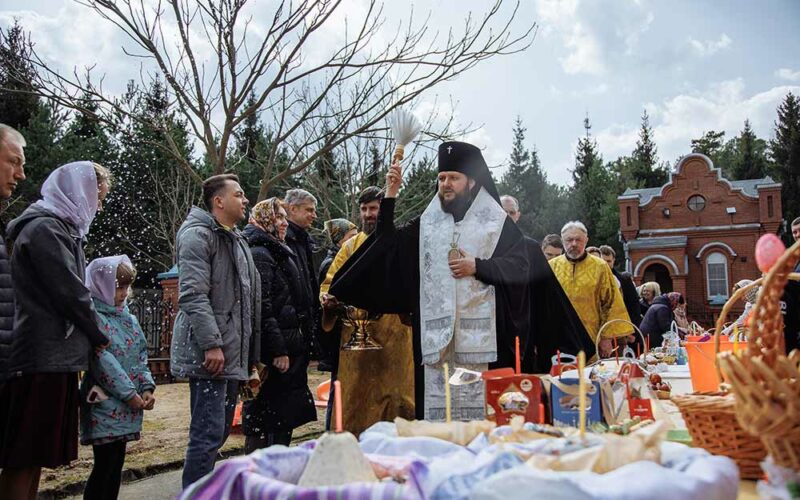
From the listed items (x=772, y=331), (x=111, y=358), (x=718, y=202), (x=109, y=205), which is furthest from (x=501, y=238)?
(x=718, y=202)

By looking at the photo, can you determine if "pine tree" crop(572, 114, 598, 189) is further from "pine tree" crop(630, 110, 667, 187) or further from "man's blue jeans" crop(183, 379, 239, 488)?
"man's blue jeans" crop(183, 379, 239, 488)

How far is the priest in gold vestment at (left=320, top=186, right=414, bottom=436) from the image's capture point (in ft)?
17.1

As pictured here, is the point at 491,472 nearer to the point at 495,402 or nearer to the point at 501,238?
the point at 495,402

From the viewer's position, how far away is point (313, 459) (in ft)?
4.85

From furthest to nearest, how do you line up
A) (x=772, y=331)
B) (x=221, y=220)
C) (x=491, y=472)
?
1. (x=221, y=220)
2. (x=772, y=331)
3. (x=491, y=472)

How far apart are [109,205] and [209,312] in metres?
22.8

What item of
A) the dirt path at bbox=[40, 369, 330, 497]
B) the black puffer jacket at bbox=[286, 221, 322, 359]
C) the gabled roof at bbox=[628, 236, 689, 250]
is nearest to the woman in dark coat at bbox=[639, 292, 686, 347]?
the dirt path at bbox=[40, 369, 330, 497]

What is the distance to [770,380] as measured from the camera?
135 cm

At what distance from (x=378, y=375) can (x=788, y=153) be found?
175 feet

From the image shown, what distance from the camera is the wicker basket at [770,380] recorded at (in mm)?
1337

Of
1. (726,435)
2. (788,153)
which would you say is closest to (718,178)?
(788,153)

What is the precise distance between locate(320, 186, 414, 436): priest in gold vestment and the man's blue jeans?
1.29 meters

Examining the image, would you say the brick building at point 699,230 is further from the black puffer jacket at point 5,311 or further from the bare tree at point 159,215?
the black puffer jacket at point 5,311

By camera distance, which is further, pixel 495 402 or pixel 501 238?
pixel 501 238
